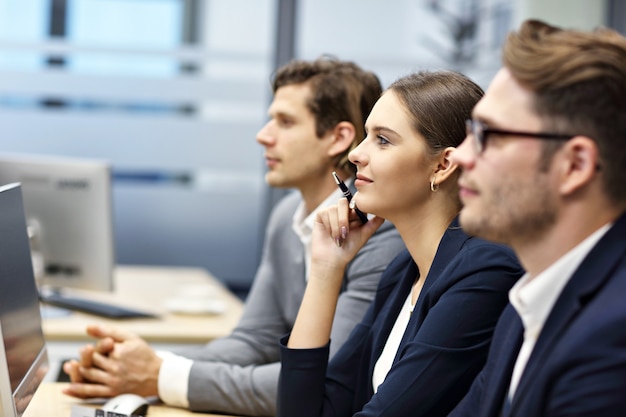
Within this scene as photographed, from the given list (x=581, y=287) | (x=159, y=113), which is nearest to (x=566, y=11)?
(x=159, y=113)

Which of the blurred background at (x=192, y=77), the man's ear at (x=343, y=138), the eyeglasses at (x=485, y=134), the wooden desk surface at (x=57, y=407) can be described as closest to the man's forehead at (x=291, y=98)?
the man's ear at (x=343, y=138)

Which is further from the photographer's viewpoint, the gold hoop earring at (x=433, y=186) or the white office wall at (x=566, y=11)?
the white office wall at (x=566, y=11)

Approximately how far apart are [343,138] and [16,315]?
1.14 meters

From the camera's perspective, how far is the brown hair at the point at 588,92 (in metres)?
1.18

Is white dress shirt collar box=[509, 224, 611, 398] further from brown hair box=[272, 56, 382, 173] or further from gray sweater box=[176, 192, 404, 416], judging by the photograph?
brown hair box=[272, 56, 382, 173]

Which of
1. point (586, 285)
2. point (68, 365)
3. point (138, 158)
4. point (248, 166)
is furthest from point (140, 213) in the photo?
point (586, 285)

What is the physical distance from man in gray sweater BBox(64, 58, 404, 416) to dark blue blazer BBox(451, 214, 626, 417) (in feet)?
3.01

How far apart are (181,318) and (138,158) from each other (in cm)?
222

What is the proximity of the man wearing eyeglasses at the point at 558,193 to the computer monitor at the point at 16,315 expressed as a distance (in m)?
0.81

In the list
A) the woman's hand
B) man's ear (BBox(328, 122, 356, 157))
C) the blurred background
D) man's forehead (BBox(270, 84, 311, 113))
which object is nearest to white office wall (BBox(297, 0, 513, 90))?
the blurred background

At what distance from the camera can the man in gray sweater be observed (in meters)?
2.07

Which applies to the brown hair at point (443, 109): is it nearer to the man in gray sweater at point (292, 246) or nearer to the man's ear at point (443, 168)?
the man's ear at point (443, 168)

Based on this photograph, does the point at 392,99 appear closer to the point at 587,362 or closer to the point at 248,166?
the point at 587,362

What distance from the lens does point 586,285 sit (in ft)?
3.81
